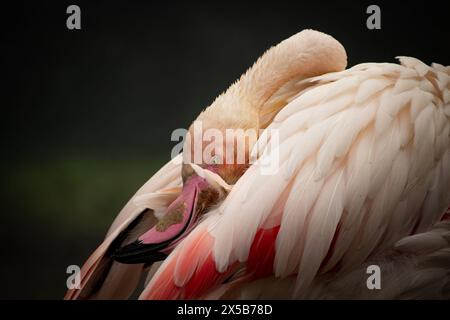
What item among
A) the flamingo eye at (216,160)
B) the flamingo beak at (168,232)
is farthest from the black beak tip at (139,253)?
the flamingo eye at (216,160)

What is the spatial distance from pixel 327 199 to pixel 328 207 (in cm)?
2

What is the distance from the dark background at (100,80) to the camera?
1.73 meters

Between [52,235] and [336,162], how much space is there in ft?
3.25

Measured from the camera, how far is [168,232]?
1.34 m

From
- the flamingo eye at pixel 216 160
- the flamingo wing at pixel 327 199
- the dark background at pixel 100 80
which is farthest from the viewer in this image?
the dark background at pixel 100 80

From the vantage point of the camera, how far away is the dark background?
1730 millimetres

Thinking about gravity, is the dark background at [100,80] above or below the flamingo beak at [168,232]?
above

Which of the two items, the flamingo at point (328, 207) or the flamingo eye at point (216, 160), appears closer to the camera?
the flamingo at point (328, 207)

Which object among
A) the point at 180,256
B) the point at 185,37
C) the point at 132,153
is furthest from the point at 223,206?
the point at 185,37

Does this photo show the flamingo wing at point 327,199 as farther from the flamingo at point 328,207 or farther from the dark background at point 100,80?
the dark background at point 100,80

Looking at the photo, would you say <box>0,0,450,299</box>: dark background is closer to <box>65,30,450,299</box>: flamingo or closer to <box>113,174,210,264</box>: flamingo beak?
<box>65,30,450,299</box>: flamingo

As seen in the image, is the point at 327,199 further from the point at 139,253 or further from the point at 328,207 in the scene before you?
the point at 139,253

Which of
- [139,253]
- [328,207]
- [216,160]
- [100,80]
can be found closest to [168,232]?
[139,253]
